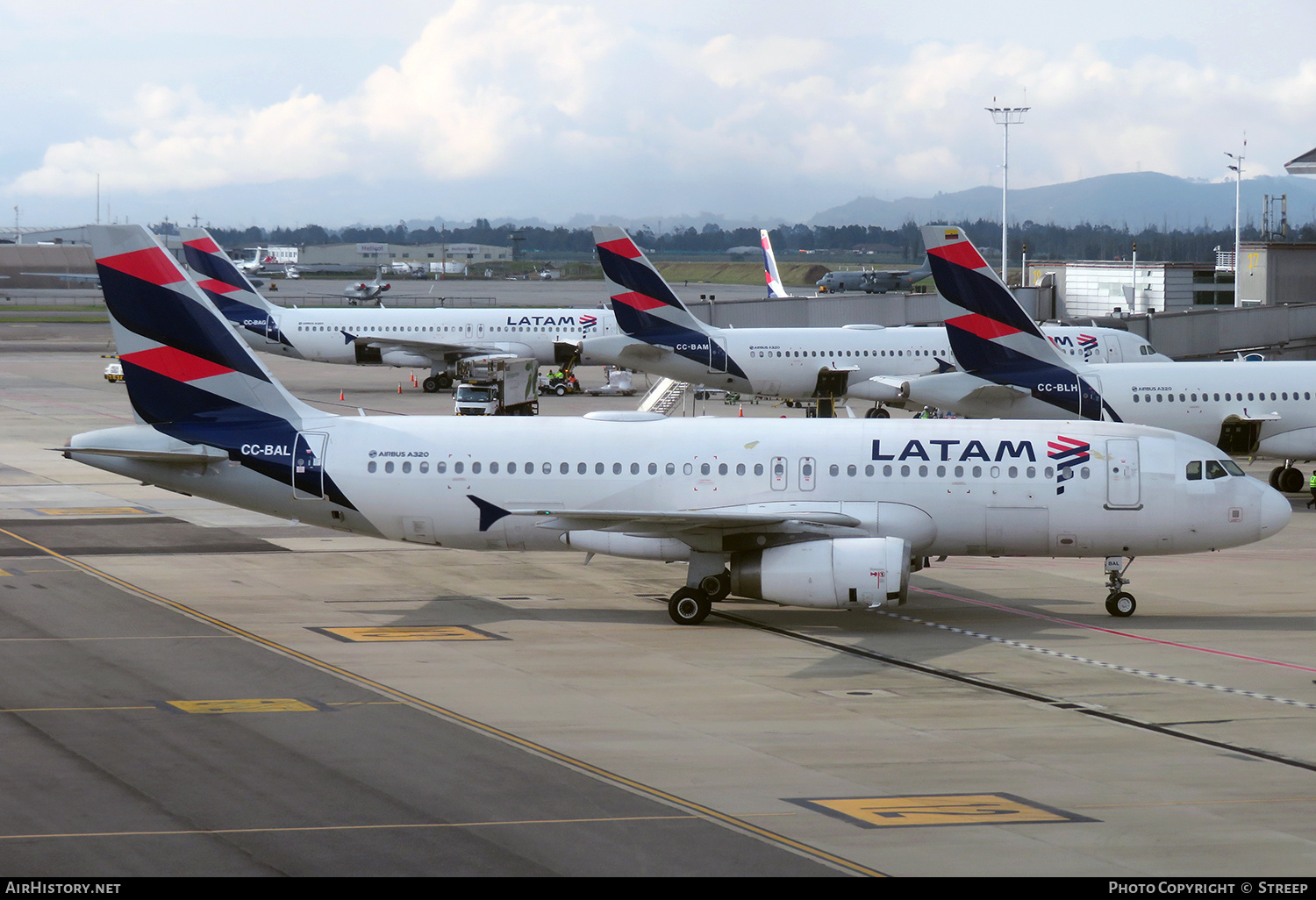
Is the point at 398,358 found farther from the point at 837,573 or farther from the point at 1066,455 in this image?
the point at 837,573

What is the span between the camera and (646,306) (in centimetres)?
6594

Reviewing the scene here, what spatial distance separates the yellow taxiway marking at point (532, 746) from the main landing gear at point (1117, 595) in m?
15.9

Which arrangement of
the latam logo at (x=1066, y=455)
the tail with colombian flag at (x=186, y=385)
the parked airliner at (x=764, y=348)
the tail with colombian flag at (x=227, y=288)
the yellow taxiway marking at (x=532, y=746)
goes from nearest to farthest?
1. the yellow taxiway marking at (x=532, y=746)
2. the tail with colombian flag at (x=186, y=385)
3. the latam logo at (x=1066, y=455)
4. the parked airliner at (x=764, y=348)
5. the tail with colombian flag at (x=227, y=288)

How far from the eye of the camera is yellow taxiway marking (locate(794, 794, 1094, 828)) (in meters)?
18.1

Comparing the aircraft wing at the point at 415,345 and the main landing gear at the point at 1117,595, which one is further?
the aircraft wing at the point at 415,345

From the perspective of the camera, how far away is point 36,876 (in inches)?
614

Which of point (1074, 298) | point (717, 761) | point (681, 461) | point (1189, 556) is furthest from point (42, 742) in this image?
point (1074, 298)

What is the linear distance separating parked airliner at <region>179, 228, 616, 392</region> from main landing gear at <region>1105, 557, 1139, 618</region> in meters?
56.9

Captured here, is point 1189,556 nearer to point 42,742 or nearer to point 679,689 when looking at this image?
point 679,689

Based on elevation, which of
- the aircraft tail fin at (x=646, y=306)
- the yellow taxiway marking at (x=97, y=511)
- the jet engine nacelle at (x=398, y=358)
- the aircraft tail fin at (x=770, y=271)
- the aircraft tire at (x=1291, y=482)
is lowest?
the yellow taxiway marking at (x=97, y=511)

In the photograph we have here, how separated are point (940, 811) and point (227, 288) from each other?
7228 centimetres

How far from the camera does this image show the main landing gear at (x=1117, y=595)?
31.8 m

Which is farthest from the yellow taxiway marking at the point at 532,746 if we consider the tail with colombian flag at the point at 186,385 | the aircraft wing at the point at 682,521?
the aircraft wing at the point at 682,521

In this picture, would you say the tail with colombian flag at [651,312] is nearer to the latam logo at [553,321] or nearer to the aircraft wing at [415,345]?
the latam logo at [553,321]
